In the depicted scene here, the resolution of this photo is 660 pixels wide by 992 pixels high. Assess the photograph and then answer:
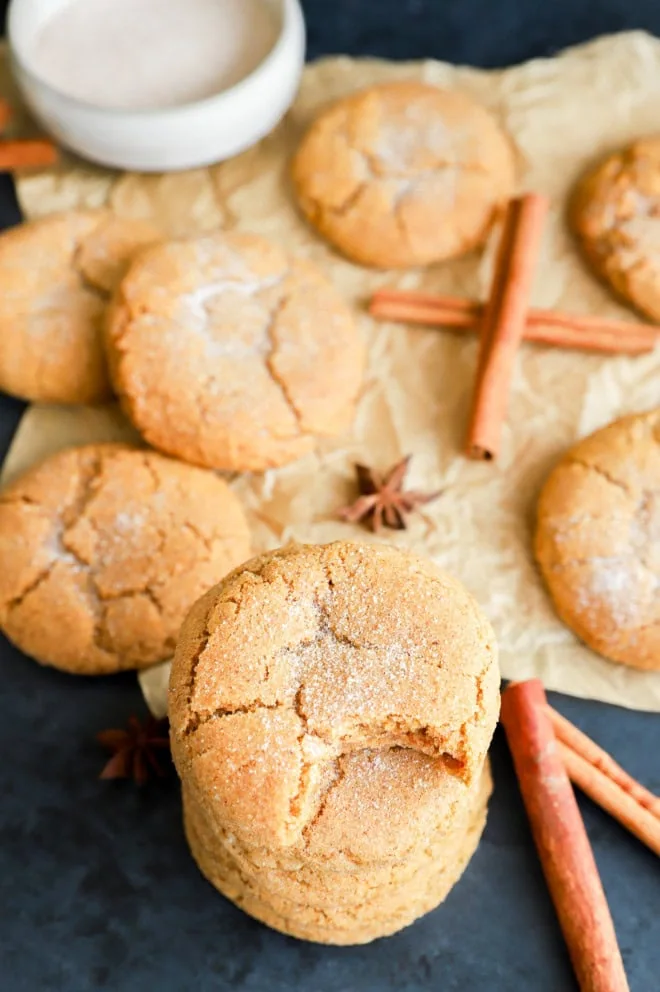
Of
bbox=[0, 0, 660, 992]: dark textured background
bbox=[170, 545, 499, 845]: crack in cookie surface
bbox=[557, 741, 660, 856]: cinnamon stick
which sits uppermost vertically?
bbox=[170, 545, 499, 845]: crack in cookie surface

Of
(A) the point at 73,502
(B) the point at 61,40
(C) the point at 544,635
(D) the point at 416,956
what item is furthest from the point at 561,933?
(B) the point at 61,40

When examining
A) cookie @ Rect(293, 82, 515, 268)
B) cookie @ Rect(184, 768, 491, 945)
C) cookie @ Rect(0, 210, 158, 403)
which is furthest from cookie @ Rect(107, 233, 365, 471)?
cookie @ Rect(184, 768, 491, 945)

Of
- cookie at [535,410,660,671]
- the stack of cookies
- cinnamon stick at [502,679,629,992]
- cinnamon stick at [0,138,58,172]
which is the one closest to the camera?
the stack of cookies

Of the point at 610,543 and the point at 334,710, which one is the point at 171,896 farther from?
the point at 610,543

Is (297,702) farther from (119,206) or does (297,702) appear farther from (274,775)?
(119,206)

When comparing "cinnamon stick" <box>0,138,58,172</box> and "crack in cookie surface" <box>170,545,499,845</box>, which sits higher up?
"cinnamon stick" <box>0,138,58,172</box>

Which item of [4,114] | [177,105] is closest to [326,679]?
[177,105]

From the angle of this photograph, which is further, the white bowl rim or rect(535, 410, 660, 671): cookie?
the white bowl rim

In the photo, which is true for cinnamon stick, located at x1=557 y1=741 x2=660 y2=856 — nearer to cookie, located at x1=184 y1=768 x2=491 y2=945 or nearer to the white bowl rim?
cookie, located at x1=184 y1=768 x2=491 y2=945
